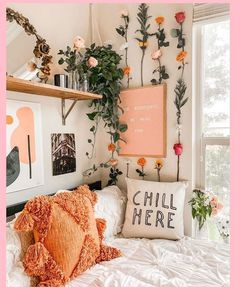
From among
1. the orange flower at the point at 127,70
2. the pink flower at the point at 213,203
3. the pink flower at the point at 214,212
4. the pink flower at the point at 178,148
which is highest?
the orange flower at the point at 127,70

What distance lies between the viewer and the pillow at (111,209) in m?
1.71

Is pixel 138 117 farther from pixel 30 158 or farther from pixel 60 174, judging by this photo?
pixel 30 158

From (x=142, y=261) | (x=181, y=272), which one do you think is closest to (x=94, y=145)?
(x=142, y=261)

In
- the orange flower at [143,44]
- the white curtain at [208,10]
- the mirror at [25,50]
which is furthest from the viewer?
the orange flower at [143,44]

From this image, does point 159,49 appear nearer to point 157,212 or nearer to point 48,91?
point 48,91

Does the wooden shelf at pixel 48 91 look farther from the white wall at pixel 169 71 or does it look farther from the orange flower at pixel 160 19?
the orange flower at pixel 160 19

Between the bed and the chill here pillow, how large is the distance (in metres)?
0.07

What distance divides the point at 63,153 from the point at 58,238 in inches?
29.7

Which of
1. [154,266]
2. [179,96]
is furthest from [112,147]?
[154,266]

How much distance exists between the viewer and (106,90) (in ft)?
6.47

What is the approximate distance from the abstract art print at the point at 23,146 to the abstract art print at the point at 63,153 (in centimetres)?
13

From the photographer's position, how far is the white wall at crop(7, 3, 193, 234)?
5.67 ft

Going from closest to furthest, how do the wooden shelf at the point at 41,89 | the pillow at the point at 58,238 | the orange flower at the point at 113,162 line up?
the pillow at the point at 58,238 < the wooden shelf at the point at 41,89 < the orange flower at the point at 113,162

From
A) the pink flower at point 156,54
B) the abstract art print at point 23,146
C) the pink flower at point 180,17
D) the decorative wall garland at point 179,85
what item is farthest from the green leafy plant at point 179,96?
the abstract art print at point 23,146
